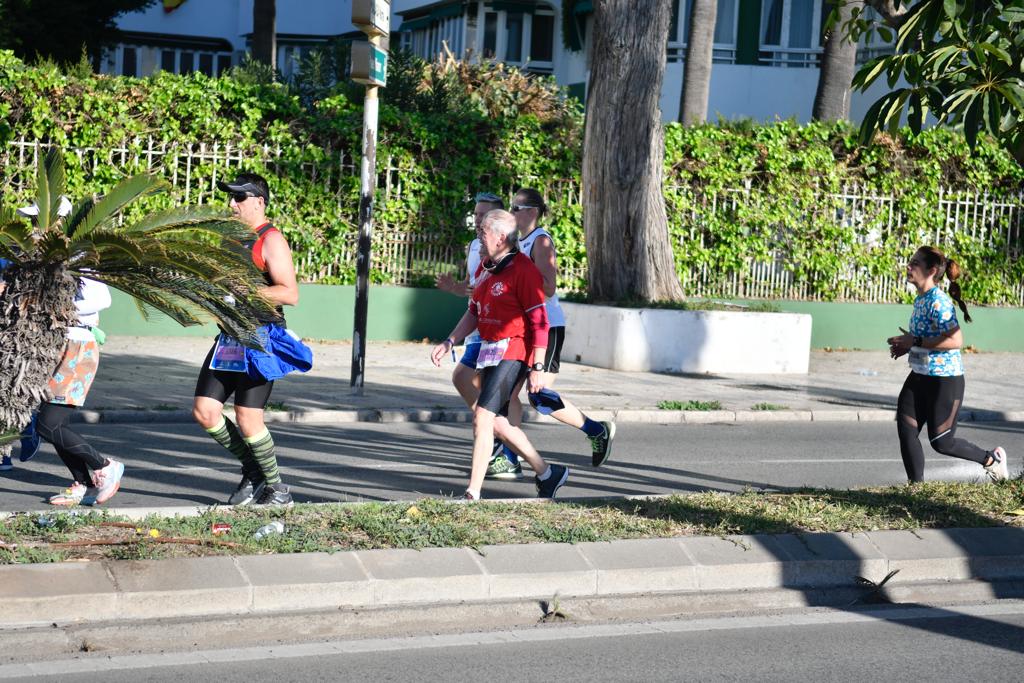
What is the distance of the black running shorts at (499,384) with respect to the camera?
24.7 ft

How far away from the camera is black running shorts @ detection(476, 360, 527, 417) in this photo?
754 cm

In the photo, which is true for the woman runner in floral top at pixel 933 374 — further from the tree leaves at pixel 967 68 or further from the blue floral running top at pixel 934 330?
the tree leaves at pixel 967 68

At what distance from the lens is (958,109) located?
22.9 ft

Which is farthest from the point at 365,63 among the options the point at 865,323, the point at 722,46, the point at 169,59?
the point at 169,59

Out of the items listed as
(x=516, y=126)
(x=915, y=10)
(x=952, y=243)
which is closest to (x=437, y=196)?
(x=516, y=126)

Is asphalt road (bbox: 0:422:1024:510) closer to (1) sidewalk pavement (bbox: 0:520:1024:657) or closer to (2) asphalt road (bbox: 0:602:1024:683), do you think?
(1) sidewalk pavement (bbox: 0:520:1024:657)

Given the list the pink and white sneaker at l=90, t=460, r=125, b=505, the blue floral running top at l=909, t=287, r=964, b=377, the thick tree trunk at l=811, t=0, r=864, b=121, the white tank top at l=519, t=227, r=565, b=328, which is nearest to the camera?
the pink and white sneaker at l=90, t=460, r=125, b=505

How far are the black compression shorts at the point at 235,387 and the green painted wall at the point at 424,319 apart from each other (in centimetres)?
801

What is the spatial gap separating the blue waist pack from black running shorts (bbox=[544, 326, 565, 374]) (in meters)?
2.03

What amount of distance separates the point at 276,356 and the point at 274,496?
81 centimetres

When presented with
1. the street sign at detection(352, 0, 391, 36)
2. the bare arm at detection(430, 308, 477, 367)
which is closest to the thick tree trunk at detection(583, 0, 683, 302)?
the street sign at detection(352, 0, 391, 36)

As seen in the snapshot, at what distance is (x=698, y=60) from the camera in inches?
981

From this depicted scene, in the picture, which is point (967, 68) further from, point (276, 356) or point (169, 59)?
point (169, 59)

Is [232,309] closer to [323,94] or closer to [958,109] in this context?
[958,109]
